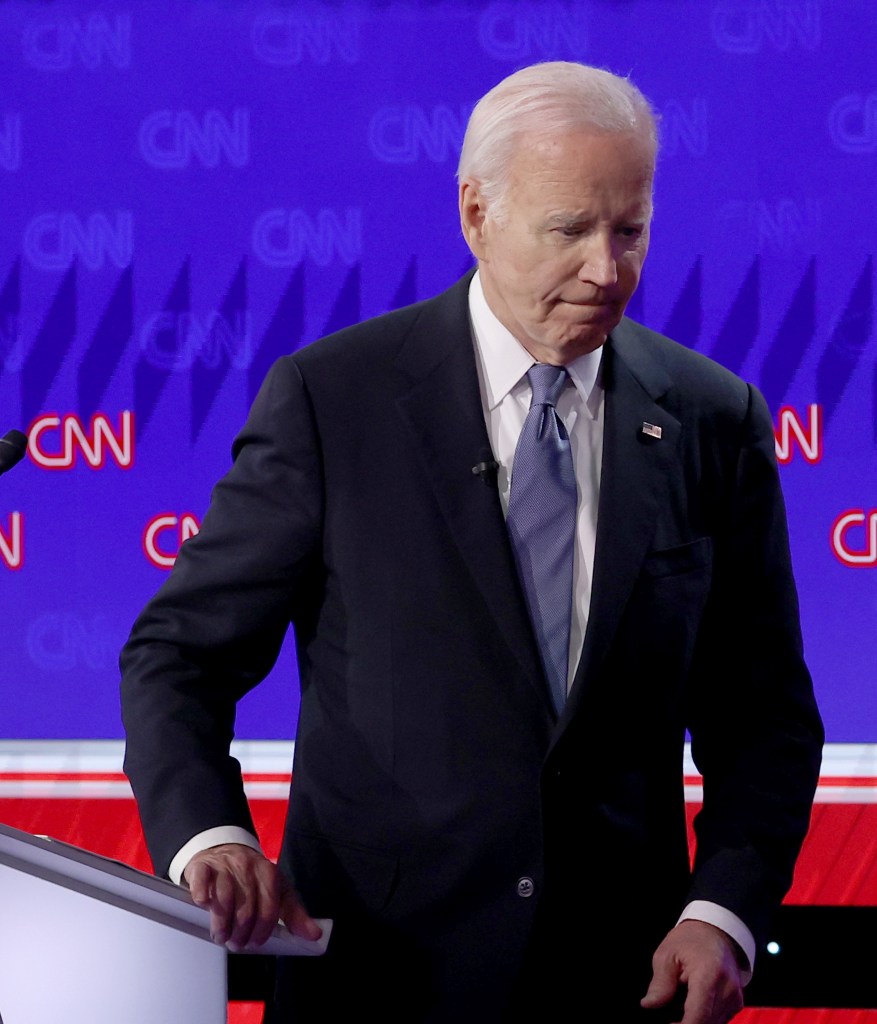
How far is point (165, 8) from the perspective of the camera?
Answer: 2213mm

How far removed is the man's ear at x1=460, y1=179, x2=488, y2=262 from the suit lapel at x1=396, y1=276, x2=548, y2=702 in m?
0.06

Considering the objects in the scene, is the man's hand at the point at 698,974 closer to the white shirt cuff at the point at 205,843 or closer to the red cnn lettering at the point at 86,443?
the white shirt cuff at the point at 205,843

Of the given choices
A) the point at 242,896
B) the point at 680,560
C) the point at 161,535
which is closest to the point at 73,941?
the point at 242,896

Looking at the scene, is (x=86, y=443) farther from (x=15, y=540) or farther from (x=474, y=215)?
(x=474, y=215)

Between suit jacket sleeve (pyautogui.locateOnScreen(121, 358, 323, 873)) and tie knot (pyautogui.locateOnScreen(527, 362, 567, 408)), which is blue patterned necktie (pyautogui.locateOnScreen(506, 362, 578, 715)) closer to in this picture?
tie knot (pyautogui.locateOnScreen(527, 362, 567, 408))

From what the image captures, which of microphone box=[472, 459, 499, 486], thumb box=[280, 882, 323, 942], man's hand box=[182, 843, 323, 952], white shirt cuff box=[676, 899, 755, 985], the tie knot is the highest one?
the tie knot

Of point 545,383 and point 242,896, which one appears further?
point 545,383

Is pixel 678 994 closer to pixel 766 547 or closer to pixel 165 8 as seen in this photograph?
pixel 766 547

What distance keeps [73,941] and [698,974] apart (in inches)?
22.5

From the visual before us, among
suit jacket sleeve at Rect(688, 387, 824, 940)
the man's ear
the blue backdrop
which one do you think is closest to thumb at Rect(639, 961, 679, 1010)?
suit jacket sleeve at Rect(688, 387, 824, 940)

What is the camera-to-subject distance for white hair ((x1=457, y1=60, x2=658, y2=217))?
1.26m

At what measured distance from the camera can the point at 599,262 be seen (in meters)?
1.25

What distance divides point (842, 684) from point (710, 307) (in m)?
0.61

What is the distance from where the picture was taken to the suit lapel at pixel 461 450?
125 cm
